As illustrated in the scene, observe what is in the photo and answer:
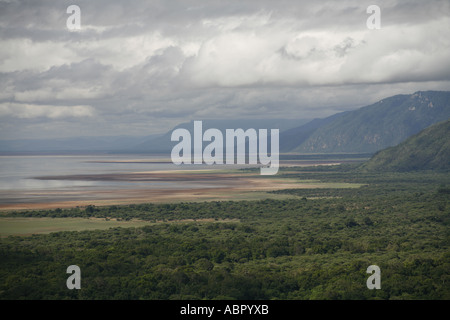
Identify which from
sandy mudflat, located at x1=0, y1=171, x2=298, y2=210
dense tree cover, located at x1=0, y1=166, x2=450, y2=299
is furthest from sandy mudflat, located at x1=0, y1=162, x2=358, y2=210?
dense tree cover, located at x1=0, y1=166, x2=450, y2=299

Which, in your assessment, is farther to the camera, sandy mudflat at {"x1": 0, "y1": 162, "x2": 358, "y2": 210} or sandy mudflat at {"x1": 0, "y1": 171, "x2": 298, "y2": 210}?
sandy mudflat at {"x1": 0, "y1": 162, "x2": 358, "y2": 210}

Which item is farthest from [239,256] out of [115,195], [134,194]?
[134,194]

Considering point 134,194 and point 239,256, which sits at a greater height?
point 134,194

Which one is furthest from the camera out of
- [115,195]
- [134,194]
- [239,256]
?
[134,194]

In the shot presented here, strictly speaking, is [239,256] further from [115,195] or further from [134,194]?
[134,194]

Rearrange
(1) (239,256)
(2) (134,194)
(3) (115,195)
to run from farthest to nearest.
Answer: (2) (134,194)
(3) (115,195)
(1) (239,256)

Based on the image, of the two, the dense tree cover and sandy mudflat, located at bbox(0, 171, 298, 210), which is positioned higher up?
sandy mudflat, located at bbox(0, 171, 298, 210)

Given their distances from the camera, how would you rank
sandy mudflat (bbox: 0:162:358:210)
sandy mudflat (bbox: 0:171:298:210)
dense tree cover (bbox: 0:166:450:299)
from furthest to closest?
1. sandy mudflat (bbox: 0:162:358:210)
2. sandy mudflat (bbox: 0:171:298:210)
3. dense tree cover (bbox: 0:166:450:299)

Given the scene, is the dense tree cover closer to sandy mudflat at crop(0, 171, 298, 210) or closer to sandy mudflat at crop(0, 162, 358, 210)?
sandy mudflat at crop(0, 171, 298, 210)

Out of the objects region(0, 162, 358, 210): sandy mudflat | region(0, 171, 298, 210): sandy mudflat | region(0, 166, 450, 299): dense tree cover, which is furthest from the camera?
region(0, 162, 358, 210): sandy mudflat
